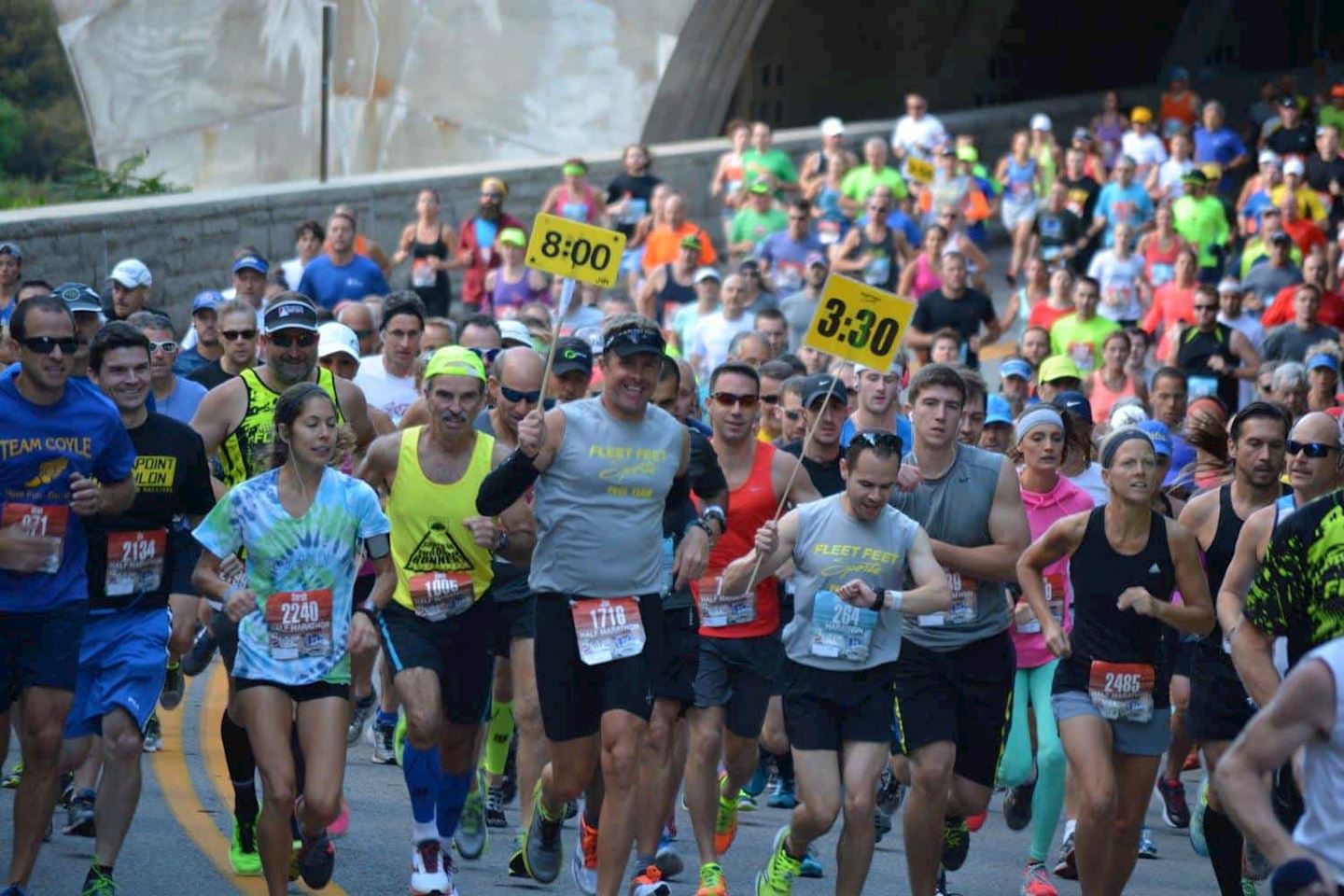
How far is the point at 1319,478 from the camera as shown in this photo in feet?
27.8

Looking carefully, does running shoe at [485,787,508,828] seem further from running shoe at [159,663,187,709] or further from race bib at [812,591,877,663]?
race bib at [812,591,877,663]

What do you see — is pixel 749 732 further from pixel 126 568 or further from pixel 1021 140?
pixel 1021 140

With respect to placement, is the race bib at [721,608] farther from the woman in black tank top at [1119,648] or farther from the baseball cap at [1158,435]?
the baseball cap at [1158,435]

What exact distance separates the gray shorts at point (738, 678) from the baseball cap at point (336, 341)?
283cm

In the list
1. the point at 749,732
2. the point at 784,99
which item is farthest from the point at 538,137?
the point at 749,732

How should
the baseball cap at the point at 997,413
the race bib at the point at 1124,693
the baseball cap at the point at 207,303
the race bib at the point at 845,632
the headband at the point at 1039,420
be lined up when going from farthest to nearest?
the baseball cap at the point at 207,303 → the baseball cap at the point at 997,413 → the headband at the point at 1039,420 → the race bib at the point at 845,632 → the race bib at the point at 1124,693

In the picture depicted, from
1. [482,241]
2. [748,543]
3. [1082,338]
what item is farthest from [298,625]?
[482,241]

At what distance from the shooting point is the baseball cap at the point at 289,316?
31.0 feet

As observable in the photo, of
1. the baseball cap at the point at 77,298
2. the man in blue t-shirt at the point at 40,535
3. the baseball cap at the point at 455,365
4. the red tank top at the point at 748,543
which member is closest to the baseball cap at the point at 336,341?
the baseball cap at the point at 77,298

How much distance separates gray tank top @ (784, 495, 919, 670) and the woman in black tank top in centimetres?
57

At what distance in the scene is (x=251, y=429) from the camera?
31.5ft

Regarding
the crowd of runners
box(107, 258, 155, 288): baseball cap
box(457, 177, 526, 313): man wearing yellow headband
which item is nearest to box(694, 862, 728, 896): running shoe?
the crowd of runners

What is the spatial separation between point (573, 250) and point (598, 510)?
2430mm

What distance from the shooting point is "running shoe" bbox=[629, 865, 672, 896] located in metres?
8.66
